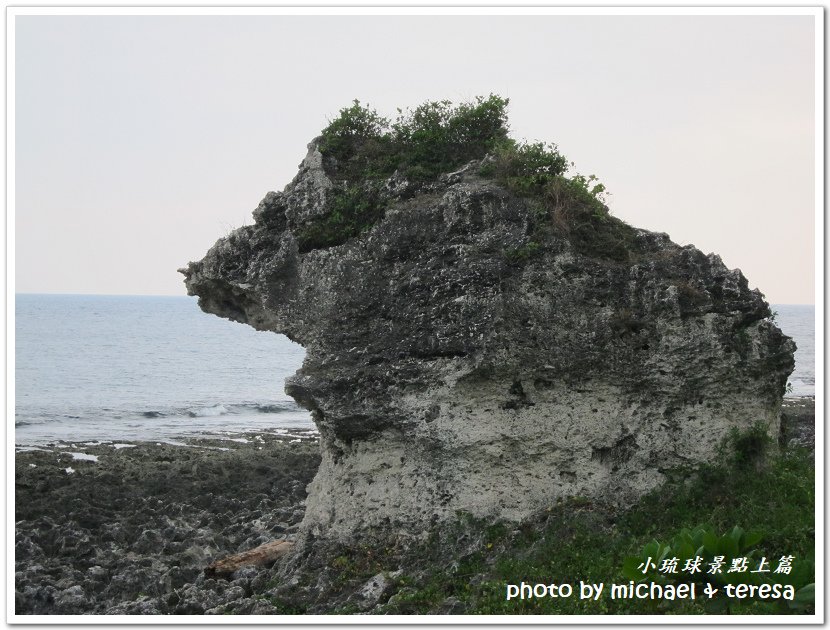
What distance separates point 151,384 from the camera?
70.1 m

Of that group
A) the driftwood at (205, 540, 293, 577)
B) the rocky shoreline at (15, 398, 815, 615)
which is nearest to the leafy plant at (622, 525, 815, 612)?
the rocky shoreline at (15, 398, 815, 615)

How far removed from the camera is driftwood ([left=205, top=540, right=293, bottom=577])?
17.6m

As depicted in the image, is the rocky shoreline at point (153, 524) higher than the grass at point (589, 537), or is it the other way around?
the grass at point (589, 537)

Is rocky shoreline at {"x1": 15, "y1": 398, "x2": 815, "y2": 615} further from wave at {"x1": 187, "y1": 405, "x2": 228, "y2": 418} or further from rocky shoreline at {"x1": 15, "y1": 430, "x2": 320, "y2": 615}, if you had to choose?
wave at {"x1": 187, "y1": 405, "x2": 228, "y2": 418}

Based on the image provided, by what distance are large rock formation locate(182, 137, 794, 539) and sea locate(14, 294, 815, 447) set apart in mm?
5313

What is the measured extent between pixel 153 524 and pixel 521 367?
33.3ft

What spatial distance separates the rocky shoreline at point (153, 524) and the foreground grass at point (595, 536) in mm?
1181

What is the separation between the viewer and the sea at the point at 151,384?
151ft

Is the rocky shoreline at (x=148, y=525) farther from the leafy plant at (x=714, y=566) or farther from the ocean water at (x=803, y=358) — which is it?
the ocean water at (x=803, y=358)

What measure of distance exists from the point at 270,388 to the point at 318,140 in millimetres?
54469

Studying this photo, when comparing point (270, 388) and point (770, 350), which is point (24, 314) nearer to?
point (270, 388)

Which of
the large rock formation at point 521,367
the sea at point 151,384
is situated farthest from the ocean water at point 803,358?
the large rock formation at point 521,367


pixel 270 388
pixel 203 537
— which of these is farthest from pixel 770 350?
pixel 270 388

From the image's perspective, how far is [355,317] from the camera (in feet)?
53.3
